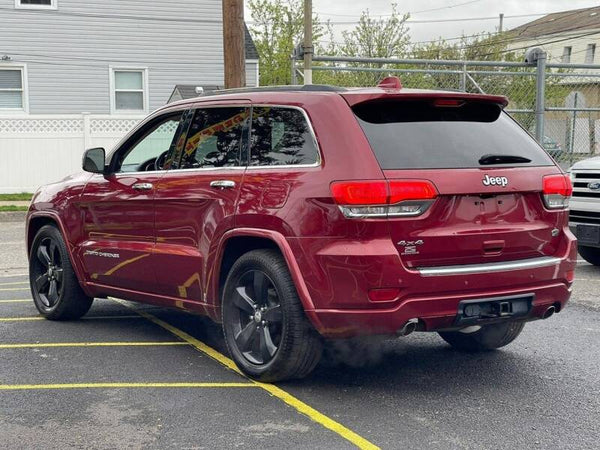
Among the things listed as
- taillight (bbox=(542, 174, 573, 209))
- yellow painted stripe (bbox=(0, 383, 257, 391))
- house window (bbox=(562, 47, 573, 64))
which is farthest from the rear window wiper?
house window (bbox=(562, 47, 573, 64))

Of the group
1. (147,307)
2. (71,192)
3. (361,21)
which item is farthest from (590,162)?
(361,21)

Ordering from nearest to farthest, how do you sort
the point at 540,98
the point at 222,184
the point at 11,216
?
the point at 222,184, the point at 540,98, the point at 11,216

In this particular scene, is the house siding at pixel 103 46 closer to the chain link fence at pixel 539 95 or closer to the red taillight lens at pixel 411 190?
the chain link fence at pixel 539 95

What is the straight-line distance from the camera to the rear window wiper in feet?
17.0

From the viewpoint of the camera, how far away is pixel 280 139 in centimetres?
545

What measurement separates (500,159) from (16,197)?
56.2 ft

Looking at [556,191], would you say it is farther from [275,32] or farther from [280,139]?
[275,32]

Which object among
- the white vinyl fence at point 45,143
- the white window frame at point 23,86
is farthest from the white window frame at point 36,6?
the white vinyl fence at point 45,143

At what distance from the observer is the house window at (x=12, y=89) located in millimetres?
24250

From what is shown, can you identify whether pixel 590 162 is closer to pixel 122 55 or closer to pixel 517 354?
pixel 517 354

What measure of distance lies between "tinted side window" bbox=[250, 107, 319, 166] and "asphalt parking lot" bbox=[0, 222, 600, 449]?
1.37 m

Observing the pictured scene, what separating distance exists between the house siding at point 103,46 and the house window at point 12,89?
24 centimetres

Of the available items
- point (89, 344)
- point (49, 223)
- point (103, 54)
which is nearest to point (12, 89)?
point (103, 54)

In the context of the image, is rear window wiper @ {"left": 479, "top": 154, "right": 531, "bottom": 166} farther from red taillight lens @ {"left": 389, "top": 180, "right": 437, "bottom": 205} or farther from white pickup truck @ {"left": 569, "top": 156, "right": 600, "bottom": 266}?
white pickup truck @ {"left": 569, "top": 156, "right": 600, "bottom": 266}
